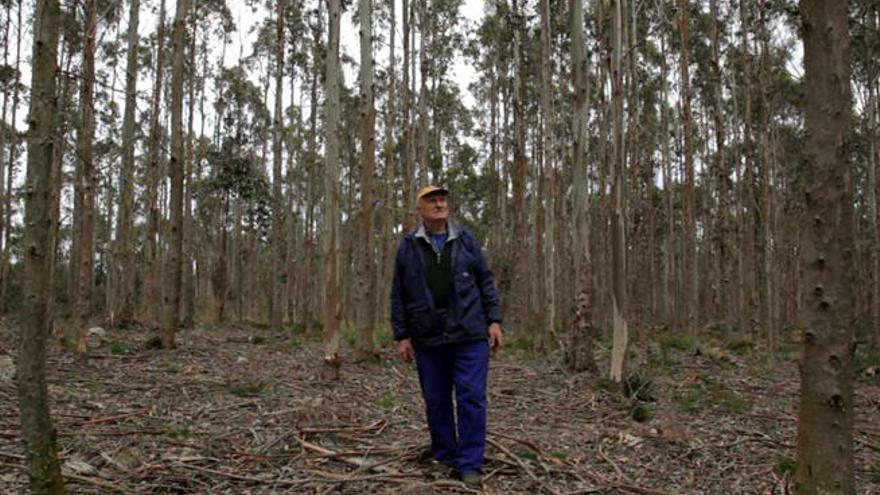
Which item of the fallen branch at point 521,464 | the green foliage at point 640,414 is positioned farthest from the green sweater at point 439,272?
the green foliage at point 640,414

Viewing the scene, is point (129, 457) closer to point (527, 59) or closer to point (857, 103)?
point (527, 59)

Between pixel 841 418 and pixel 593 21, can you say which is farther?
pixel 593 21

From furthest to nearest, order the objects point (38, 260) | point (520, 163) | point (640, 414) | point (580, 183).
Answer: point (520, 163) < point (580, 183) < point (640, 414) < point (38, 260)

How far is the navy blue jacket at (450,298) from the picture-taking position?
3955mm

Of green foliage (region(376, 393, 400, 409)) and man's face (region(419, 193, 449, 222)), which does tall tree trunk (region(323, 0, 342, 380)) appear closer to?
green foliage (region(376, 393, 400, 409))

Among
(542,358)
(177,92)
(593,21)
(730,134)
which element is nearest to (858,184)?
(730,134)

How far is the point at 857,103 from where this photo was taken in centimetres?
2431

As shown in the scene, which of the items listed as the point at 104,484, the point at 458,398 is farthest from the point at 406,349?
the point at 104,484

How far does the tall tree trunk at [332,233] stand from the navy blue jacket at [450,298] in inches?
129

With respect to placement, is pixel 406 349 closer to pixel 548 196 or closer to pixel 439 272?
pixel 439 272

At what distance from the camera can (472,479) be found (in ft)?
12.6

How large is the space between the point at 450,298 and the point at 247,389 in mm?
3285

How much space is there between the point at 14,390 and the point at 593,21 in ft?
62.0

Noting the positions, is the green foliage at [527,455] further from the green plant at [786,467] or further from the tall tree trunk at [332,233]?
the tall tree trunk at [332,233]
